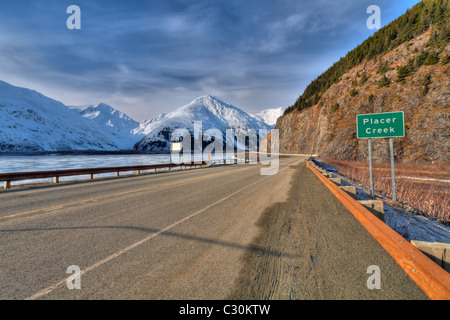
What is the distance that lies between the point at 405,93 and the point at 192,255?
4132 centimetres

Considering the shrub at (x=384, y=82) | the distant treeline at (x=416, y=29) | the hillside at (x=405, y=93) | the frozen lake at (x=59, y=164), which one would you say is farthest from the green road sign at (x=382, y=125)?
the distant treeline at (x=416, y=29)

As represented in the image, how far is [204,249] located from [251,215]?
232 centimetres

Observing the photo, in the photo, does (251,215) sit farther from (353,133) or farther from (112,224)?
(353,133)

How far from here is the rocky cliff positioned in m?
25.2

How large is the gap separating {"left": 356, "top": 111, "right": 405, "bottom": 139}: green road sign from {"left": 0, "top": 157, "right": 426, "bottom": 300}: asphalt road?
4.19 metres

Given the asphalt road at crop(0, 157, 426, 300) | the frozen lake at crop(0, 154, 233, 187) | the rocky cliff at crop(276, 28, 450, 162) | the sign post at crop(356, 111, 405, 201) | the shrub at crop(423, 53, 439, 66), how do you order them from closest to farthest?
the asphalt road at crop(0, 157, 426, 300)
the sign post at crop(356, 111, 405, 201)
the rocky cliff at crop(276, 28, 450, 162)
the shrub at crop(423, 53, 439, 66)
the frozen lake at crop(0, 154, 233, 187)

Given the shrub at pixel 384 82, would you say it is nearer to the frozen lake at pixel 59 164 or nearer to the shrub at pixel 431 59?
the shrub at pixel 431 59

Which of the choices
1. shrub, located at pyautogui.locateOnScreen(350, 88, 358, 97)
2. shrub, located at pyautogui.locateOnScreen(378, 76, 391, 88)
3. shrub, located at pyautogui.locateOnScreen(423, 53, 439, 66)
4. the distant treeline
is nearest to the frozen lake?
shrub, located at pyautogui.locateOnScreen(350, 88, 358, 97)

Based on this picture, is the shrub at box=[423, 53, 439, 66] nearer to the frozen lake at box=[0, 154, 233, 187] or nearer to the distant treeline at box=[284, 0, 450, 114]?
the distant treeline at box=[284, 0, 450, 114]

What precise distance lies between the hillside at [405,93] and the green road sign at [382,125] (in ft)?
78.9

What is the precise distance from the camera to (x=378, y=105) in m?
34.2

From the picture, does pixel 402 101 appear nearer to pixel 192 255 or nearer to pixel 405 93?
pixel 405 93

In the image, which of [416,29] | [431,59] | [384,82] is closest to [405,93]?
[384,82]

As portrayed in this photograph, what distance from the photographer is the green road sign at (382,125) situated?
25.1 ft
